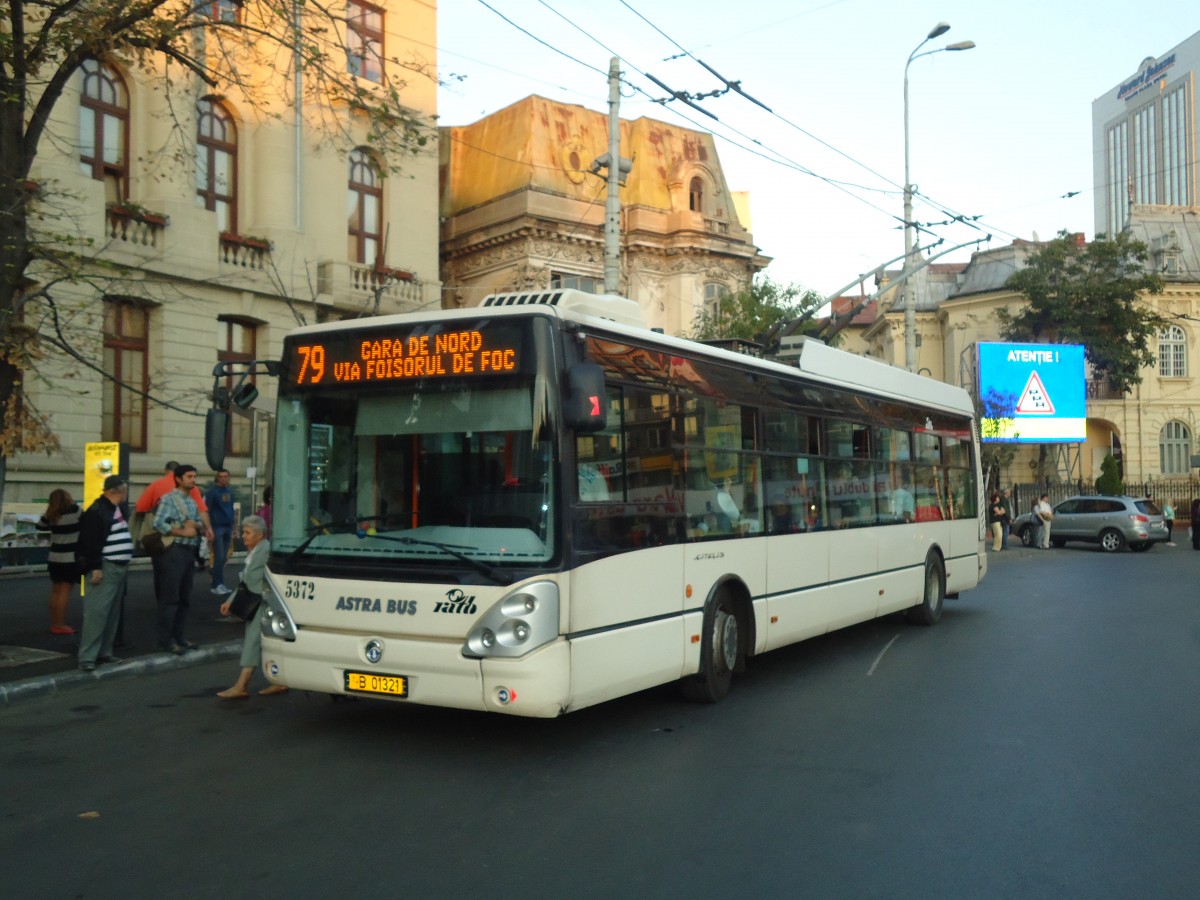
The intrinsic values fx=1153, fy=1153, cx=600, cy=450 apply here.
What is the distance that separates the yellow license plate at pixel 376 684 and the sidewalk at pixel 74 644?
3.79 meters

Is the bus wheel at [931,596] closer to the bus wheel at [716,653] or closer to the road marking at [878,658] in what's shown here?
the road marking at [878,658]

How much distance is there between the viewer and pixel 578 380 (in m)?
6.93

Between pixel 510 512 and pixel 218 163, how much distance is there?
831 inches

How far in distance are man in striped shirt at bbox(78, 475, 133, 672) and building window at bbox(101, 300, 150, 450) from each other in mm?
13611

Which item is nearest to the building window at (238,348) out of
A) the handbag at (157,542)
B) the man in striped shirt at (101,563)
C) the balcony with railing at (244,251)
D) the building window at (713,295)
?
the balcony with railing at (244,251)

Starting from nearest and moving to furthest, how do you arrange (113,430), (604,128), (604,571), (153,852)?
(153,852) < (604,571) < (113,430) < (604,128)

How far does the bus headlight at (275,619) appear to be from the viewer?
757 centimetres

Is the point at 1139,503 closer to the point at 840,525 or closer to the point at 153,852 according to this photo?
the point at 840,525

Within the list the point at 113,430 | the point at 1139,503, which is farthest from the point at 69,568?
the point at 1139,503

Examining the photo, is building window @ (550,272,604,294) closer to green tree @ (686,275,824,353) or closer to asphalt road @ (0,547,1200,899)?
green tree @ (686,275,824,353)

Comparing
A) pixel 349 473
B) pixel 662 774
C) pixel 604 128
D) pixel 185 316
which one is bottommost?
pixel 662 774

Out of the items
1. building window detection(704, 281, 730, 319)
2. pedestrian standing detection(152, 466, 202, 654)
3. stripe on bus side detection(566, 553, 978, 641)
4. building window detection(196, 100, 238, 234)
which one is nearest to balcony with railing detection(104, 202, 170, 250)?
building window detection(196, 100, 238, 234)

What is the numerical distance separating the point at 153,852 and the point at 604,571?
10.2 feet

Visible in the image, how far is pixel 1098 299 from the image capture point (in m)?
53.5
